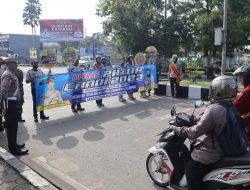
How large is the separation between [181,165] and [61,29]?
49048mm

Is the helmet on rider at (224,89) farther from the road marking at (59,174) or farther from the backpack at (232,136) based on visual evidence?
the road marking at (59,174)

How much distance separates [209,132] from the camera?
3174 millimetres

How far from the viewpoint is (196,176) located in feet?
10.9

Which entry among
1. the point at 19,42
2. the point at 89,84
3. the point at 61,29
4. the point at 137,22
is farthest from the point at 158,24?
the point at 19,42

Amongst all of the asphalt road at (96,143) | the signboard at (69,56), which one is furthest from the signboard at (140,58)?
the asphalt road at (96,143)

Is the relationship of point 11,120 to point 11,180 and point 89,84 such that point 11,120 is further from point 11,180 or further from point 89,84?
point 89,84

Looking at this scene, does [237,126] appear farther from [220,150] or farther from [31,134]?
[31,134]

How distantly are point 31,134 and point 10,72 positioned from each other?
2172 millimetres

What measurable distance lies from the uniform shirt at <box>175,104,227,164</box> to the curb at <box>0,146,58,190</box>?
7.68 feet

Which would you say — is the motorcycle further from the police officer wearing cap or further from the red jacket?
the police officer wearing cap

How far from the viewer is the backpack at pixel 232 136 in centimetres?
307

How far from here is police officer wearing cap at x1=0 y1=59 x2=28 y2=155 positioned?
592 cm

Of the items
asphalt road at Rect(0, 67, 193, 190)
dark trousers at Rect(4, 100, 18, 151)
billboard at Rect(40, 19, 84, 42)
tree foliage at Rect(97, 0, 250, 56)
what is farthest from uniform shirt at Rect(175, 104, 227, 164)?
billboard at Rect(40, 19, 84, 42)

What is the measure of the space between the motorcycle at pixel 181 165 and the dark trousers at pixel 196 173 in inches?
2.2
